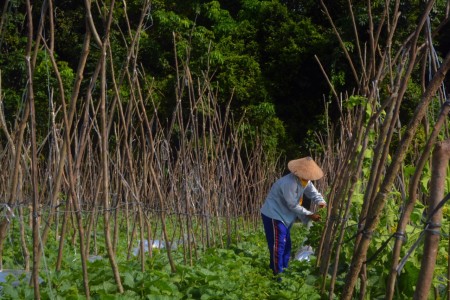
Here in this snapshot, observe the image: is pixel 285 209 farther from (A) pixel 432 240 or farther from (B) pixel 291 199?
(A) pixel 432 240

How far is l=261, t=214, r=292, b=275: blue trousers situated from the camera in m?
6.32

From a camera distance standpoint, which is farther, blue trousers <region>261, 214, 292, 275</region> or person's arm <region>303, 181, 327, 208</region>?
person's arm <region>303, 181, 327, 208</region>

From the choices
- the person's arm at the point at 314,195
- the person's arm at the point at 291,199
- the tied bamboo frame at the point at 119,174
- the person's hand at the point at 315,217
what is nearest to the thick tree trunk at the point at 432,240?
the tied bamboo frame at the point at 119,174

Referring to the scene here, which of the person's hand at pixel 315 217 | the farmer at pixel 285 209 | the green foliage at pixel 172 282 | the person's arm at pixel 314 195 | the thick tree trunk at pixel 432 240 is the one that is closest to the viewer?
the thick tree trunk at pixel 432 240

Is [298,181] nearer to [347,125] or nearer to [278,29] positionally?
[347,125]

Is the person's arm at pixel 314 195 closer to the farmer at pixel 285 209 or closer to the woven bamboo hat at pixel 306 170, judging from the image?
the farmer at pixel 285 209

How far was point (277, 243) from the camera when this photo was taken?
6359 millimetres

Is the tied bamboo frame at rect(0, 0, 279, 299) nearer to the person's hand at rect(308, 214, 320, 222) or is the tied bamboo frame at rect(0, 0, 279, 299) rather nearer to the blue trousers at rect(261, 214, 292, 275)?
the blue trousers at rect(261, 214, 292, 275)

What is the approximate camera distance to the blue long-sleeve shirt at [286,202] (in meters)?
6.42

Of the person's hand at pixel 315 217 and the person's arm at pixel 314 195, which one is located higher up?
the person's arm at pixel 314 195

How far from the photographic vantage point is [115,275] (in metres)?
3.96

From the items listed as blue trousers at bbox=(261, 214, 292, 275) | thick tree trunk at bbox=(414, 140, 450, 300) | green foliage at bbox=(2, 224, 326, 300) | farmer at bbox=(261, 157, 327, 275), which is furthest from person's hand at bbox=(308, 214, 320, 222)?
thick tree trunk at bbox=(414, 140, 450, 300)

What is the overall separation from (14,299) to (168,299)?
74cm

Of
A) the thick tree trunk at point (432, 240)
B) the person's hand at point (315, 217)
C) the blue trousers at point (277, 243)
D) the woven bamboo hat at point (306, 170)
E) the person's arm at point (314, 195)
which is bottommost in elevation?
the blue trousers at point (277, 243)
